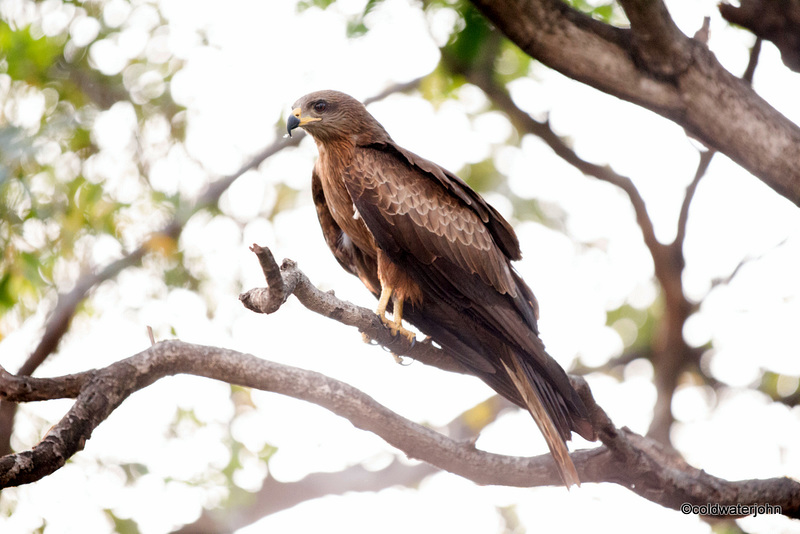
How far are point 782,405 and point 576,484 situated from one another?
547 centimetres

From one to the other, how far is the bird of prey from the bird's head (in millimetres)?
11

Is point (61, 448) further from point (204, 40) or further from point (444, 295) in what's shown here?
point (204, 40)

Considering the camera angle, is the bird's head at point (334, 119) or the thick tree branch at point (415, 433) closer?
the thick tree branch at point (415, 433)

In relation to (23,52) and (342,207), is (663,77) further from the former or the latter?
(23,52)

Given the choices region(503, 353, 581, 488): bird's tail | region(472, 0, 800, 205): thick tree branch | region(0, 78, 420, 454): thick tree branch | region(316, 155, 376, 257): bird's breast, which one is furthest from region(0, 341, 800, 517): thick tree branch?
region(0, 78, 420, 454): thick tree branch

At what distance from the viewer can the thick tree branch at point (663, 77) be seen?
368 centimetres

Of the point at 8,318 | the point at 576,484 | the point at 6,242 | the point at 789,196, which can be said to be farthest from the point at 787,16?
the point at 8,318

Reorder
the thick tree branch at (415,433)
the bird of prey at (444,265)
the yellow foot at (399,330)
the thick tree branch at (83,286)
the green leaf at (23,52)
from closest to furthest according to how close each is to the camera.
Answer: the thick tree branch at (415,433), the bird of prey at (444,265), the yellow foot at (399,330), the green leaf at (23,52), the thick tree branch at (83,286)

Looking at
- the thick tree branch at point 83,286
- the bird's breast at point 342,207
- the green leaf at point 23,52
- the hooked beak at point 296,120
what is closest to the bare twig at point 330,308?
the bird's breast at point 342,207

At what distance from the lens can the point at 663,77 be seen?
379cm

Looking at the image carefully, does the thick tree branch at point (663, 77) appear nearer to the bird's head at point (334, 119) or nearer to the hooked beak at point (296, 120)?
the bird's head at point (334, 119)

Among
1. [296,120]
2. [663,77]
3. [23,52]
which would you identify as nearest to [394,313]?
[296,120]

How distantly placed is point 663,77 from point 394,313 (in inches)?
76.0

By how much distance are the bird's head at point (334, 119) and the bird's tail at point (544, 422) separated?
1.74 meters
